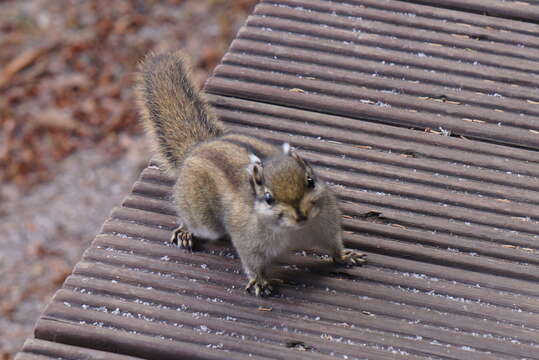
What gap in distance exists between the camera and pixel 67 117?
18.7ft

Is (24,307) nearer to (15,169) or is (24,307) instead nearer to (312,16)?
(15,169)

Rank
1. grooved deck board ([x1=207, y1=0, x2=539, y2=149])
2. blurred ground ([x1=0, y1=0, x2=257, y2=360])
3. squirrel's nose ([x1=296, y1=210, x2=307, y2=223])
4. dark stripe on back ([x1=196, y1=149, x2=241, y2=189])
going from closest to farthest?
squirrel's nose ([x1=296, y1=210, x2=307, y2=223]) → dark stripe on back ([x1=196, y1=149, x2=241, y2=189]) → grooved deck board ([x1=207, y1=0, x2=539, y2=149]) → blurred ground ([x1=0, y1=0, x2=257, y2=360])

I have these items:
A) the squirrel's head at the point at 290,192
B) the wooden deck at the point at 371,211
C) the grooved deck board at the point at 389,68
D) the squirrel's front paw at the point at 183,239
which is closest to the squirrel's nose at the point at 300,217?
the squirrel's head at the point at 290,192

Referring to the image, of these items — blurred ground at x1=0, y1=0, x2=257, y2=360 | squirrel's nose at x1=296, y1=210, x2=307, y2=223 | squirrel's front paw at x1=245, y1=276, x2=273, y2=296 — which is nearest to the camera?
squirrel's front paw at x1=245, y1=276, x2=273, y2=296

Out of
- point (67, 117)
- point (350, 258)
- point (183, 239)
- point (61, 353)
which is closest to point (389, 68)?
Answer: point (350, 258)

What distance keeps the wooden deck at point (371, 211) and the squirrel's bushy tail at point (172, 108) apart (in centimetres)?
7

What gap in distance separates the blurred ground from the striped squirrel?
207cm

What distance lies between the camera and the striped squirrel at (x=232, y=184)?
7.68ft

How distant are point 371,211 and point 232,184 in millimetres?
411

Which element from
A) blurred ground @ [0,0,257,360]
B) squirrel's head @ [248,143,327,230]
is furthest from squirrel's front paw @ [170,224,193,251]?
blurred ground @ [0,0,257,360]

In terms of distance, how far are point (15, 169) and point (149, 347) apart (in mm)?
3582

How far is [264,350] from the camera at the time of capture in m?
2.03

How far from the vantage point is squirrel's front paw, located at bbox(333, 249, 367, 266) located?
7.44ft

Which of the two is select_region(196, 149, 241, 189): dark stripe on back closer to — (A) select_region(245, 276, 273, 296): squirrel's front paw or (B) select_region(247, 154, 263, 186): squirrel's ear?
(B) select_region(247, 154, 263, 186): squirrel's ear
